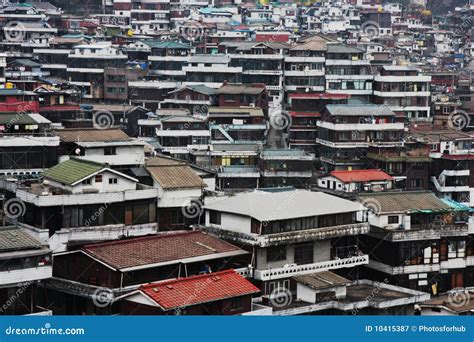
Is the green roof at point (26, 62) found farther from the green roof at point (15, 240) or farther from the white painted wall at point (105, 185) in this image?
the green roof at point (15, 240)

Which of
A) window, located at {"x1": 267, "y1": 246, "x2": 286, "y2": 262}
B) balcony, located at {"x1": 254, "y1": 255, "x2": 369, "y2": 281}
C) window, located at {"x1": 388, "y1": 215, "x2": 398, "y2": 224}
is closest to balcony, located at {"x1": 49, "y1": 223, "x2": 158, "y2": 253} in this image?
window, located at {"x1": 267, "y1": 246, "x2": 286, "y2": 262}

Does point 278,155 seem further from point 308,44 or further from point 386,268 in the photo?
point 308,44

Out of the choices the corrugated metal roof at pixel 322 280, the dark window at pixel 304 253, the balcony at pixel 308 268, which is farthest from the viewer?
the dark window at pixel 304 253

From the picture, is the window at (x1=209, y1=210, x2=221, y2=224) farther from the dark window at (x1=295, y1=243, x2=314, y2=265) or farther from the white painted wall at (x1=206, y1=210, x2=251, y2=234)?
the dark window at (x1=295, y1=243, x2=314, y2=265)

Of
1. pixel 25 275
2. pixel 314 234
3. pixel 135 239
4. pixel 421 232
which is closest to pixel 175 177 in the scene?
pixel 135 239

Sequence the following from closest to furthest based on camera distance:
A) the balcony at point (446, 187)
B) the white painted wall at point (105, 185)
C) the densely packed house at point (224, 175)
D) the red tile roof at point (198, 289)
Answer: the red tile roof at point (198, 289) < the densely packed house at point (224, 175) < the white painted wall at point (105, 185) < the balcony at point (446, 187)

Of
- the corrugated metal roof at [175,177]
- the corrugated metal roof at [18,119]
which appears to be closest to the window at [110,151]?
the corrugated metal roof at [175,177]

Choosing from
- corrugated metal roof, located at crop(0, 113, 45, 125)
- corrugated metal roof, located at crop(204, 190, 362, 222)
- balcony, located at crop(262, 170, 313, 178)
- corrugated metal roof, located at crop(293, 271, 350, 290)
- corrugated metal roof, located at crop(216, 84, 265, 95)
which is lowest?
corrugated metal roof, located at crop(293, 271, 350, 290)
